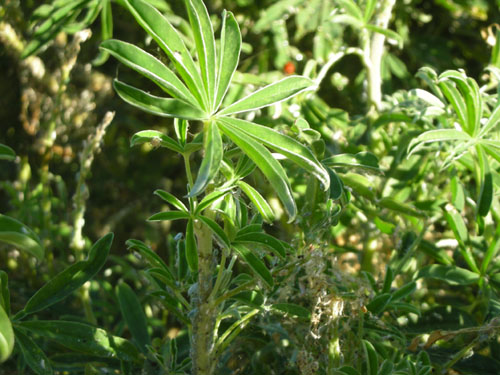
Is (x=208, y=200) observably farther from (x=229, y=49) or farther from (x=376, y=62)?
(x=376, y=62)

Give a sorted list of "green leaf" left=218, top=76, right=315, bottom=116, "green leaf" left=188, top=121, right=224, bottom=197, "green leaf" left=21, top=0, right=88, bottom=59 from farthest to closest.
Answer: "green leaf" left=21, top=0, right=88, bottom=59 → "green leaf" left=218, top=76, right=315, bottom=116 → "green leaf" left=188, top=121, right=224, bottom=197

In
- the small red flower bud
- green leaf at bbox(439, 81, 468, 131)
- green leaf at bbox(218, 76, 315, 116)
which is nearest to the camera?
green leaf at bbox(218, 76, 315, 116)

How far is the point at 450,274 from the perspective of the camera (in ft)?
2.99

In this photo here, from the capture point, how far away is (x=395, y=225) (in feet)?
3.45

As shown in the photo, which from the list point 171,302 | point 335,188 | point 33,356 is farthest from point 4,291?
point 335,188

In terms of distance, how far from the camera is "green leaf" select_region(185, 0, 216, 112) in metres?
0.61

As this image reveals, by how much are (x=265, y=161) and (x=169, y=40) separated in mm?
161

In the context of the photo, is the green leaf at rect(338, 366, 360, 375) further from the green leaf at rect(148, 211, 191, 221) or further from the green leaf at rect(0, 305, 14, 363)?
the green leaf at rect(0, 305, 14, 363)

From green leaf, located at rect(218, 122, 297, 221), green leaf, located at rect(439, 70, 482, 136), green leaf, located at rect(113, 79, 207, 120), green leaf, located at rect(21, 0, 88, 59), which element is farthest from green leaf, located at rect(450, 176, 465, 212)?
green leaf, located at rect(21, 0, 88, 59)

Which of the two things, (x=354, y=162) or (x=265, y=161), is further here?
(x=354, y=162)

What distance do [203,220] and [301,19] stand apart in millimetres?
845

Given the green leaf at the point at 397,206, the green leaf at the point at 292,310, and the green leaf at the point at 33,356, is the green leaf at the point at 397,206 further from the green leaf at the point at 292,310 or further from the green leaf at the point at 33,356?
the green leaf at the point at 33,356

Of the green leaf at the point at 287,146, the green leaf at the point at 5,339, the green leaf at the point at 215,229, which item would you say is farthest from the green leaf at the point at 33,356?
the green leaf at the point at 287,146

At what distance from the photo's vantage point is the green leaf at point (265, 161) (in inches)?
23.5
